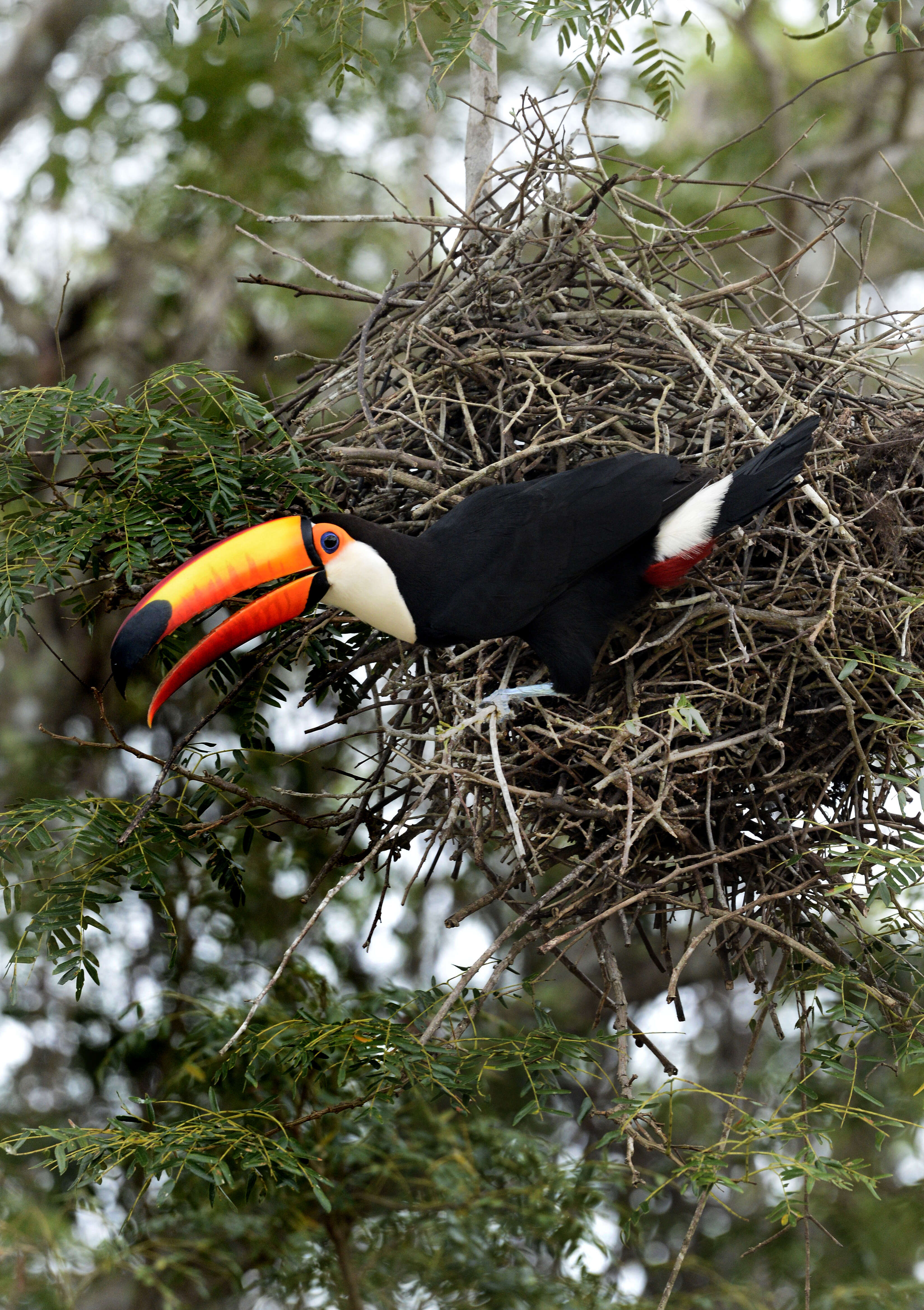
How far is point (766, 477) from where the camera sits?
1.97m

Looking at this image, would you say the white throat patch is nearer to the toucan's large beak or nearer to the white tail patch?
the toucan's large beak

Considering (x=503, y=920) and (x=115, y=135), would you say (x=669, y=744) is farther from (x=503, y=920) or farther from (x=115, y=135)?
(x=115, y=135)

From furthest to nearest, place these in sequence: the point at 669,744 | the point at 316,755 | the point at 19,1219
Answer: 1. the point at 316,755
2. the point at 19,1219
3. the point at 669,744

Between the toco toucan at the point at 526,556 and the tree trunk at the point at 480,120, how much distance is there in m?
0.86

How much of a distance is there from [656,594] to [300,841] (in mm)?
1745

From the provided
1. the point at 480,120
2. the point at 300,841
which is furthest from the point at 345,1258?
the point at 480,120

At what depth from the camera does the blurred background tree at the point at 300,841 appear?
3076 mm

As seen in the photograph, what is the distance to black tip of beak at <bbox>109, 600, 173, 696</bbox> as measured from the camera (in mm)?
1794

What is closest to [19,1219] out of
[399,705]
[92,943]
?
[92,943]

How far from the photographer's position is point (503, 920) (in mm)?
5391

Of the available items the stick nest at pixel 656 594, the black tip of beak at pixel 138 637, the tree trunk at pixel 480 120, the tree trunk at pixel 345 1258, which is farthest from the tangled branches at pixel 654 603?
the tree trunk at pixel 345 1258

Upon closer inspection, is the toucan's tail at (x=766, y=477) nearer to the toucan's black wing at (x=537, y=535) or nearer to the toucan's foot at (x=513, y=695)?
the toucan's black wing at (x=537, y=535)

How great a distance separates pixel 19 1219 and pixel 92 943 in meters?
0.98

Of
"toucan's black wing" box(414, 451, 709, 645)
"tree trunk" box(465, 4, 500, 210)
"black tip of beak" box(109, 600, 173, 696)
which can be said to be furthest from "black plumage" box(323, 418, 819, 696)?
"tree trunk" box(465, 4, 500, 210)
